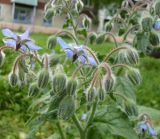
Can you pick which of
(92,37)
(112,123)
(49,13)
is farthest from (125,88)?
(49,13)

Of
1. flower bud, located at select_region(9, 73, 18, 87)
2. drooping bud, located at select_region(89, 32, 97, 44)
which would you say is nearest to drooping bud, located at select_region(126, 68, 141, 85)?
flower bud, located at select_region(9, 73, 18, 87)

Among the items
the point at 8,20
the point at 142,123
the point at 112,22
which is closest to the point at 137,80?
the point at 142,123

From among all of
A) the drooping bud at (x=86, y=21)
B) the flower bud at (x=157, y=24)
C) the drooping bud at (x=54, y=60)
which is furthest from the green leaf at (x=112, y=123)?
the drooping bud at (x=86, y=21)

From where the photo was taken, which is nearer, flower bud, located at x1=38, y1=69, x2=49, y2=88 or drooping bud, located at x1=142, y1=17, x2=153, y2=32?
flower bud, located at x1=38, y1=69, x2=49, y2=88

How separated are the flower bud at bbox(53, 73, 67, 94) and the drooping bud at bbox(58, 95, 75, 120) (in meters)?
0.03

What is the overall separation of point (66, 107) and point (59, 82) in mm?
72

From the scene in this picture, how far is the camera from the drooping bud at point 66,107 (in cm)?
138

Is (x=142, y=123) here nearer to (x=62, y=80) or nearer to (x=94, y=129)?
(x=94, y=129)

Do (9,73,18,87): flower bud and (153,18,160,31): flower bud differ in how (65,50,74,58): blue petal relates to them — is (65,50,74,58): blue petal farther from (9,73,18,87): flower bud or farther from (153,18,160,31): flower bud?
(153,18,160,31): flower bud

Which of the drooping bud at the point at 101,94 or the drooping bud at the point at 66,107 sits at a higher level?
the drooping bud at the point at 101,94

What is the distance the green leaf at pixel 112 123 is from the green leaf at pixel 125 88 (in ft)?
0.28

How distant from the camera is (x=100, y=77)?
1.42 metres

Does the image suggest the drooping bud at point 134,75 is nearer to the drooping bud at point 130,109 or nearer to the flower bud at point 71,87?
the drooping bud at point 130,109

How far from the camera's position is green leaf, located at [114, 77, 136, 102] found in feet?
5.69
